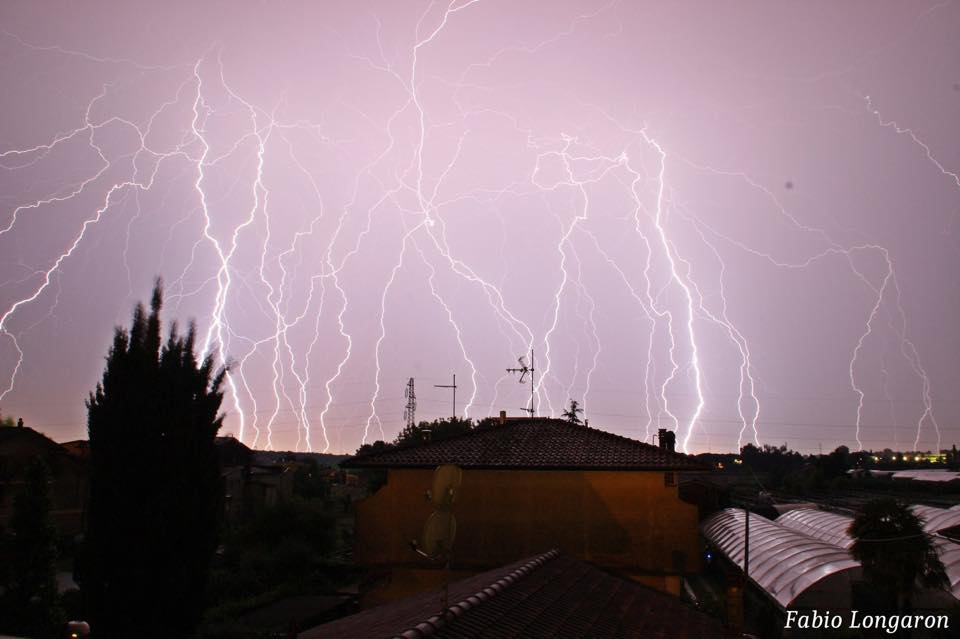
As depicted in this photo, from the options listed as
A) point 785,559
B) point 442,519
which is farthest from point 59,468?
point 442,519

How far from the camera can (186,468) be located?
1021cm

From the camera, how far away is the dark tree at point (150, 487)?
945 cm

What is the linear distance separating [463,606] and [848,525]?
1777 cm

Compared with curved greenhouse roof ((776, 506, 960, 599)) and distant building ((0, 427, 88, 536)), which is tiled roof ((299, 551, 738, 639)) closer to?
curved greenhouse roof ((776, 506, 960, 599))

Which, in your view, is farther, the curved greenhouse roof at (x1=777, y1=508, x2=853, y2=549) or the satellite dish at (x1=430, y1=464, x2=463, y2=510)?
the curved greenhouse roof at (x1=777, y1=508, x2=853, y2=549)

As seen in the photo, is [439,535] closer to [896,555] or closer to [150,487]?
[150,487]

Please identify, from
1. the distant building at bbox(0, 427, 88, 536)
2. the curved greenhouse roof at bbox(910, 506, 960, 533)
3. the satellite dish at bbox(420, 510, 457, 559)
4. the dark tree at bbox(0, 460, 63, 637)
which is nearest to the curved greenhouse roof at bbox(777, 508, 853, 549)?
the curved greenhouse roof at bbox(910, 506, 960, 533)

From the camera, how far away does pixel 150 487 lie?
9.87 m

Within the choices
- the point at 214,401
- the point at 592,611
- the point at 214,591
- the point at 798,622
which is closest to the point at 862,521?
the point at 798,622

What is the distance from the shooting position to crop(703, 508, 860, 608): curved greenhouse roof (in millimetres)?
14688

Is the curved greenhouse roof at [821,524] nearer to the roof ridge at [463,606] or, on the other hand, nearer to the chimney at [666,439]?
the chimney at [666,439]

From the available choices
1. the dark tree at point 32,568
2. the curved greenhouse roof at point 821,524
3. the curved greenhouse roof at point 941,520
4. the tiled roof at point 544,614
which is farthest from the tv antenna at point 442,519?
the curved greenhouse roof at point 941,520

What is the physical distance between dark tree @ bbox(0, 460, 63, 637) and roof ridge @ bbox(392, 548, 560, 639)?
33.6 ft

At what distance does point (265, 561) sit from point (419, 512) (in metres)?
10.4
